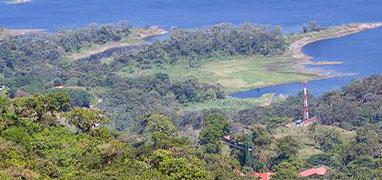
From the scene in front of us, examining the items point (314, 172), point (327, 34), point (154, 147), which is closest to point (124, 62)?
point (327, 34)

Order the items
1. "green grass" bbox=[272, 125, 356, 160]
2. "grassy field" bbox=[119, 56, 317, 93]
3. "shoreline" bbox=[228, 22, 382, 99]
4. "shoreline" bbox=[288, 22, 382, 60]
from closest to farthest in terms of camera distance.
Answer: 1. "green grass" bbox=[272, 125, 356, 160]
2. "grassy field" bbox=[119, 56, 317, 93]
3. "shoreline" bbox=[228, 22, 382, 99]
4. "shoreline" bbox=[288, 22, 382, 60]

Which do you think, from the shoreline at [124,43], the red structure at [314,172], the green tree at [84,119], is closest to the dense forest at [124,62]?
the shoreline at [124,43]

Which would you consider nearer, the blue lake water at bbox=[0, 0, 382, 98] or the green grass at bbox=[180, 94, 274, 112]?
the green grass at bbox=[180, 94, 274, 112]

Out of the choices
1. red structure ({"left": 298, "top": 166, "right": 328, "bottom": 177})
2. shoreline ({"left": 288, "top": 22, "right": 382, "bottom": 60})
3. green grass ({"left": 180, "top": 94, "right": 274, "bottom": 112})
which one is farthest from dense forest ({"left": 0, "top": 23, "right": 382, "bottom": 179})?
shoreline ({"left": 288, "top": 22, "right": 382, "bottom": 60})

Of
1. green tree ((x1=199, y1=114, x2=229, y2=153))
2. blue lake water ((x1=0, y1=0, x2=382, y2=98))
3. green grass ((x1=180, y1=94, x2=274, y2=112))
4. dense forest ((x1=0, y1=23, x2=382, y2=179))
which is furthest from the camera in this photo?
blue lake water ((x1=0, y1=0, x2=382, y2=98))

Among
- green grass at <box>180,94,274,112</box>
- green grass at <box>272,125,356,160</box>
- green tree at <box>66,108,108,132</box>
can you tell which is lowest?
green grass at <box>180,94,274,112</box>

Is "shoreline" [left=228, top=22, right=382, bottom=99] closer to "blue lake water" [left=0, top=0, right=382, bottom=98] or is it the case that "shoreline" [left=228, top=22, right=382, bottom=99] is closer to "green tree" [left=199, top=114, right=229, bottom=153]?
"blue lake water" [left=0, top=0, right=382, bottom=98]

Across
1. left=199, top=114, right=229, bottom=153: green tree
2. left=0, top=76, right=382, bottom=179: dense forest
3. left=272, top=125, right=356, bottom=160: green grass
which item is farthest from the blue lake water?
left=199, top=114, right=229, bottom=153: green tree

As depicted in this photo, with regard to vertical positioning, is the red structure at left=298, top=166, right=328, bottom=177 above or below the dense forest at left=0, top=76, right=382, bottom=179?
below
